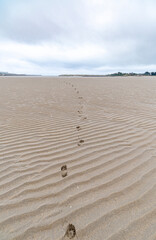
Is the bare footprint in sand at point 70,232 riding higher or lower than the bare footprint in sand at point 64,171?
lower

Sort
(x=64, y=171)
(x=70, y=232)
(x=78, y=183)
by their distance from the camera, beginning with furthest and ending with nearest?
(x=64, y=171)
(x=78, y=183)
(x=70, y=232)

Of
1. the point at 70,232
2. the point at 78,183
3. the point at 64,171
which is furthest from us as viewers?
the point at 64,171

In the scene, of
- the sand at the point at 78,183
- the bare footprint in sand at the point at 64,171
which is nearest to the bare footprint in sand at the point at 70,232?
the sand at the point at 78,183

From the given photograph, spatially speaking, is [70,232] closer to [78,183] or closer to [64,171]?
[78,183]

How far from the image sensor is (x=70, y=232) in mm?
1487

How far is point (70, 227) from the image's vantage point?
1.53 metres

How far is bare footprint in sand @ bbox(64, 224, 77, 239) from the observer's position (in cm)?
144

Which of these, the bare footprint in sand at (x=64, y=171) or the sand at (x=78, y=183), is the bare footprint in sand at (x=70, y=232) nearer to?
the sand at (x=78, y=183)

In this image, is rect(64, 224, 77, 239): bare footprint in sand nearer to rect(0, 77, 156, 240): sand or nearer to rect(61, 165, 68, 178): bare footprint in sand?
rect(0, 77, 156, 240): sand

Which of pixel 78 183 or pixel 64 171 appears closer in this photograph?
pixel 78 183

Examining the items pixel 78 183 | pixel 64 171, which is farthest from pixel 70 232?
pixel 64 171

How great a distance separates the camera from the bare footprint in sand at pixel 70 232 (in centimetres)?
144

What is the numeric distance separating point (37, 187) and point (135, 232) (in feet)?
4.25

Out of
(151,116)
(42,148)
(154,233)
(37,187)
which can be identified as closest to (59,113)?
(42,148)
